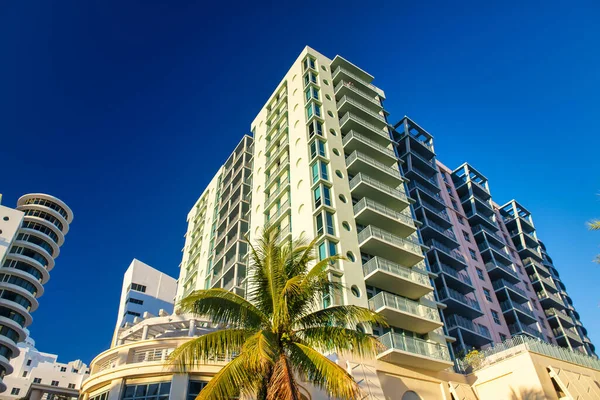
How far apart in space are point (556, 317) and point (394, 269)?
33.1 meters

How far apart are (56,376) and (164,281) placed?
30204 millimetres

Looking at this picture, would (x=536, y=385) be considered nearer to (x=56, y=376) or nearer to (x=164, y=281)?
(x=164, y=281)

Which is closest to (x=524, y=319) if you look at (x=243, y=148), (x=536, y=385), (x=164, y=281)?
(x=536, y=385)

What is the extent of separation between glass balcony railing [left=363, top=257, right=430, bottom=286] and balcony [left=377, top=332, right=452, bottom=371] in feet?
14.5

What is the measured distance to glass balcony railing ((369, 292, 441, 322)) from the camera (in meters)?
27.4

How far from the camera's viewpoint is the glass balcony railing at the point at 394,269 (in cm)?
2903

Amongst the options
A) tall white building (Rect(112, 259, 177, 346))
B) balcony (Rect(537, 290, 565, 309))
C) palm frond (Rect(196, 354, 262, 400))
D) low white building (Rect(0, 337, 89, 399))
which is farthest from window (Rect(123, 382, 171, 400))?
low white building (Rect(0, 337, 89, 399))

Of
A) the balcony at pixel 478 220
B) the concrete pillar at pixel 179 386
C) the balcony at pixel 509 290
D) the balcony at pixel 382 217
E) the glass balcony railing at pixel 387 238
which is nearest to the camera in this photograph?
the concrete pillar at pixel 179 386

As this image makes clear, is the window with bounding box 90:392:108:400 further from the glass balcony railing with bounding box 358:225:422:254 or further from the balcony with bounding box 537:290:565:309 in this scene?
the balcony with bounding box 537:290:565:309

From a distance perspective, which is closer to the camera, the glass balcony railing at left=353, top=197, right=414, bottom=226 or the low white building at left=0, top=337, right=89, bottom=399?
the glass balcony railing at left=353, top=197, right=414, bottom=226

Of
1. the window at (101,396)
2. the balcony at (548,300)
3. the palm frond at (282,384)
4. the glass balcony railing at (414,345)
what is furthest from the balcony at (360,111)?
the balcony at (548,300)

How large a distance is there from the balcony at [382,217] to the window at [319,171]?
322cm

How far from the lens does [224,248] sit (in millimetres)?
44469

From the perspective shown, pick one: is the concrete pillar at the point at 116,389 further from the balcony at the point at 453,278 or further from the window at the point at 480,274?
the window at the point at 480,274
